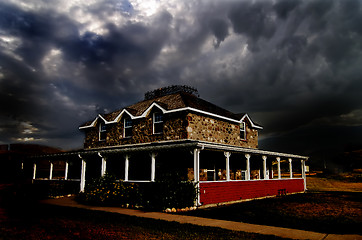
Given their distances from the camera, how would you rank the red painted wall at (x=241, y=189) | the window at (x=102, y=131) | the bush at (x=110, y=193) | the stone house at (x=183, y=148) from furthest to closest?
the window at (x=102, y=131)
the stone house at (x=183, y=148)
the bush at (x=110, y=193)
the red painted wall at (x=241, y=189)

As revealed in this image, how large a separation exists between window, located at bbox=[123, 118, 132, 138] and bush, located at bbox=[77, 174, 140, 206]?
670cm

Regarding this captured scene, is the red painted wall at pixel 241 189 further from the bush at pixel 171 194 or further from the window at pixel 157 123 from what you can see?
the window at pixel 157 123

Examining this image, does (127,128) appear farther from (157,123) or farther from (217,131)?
(217,131)

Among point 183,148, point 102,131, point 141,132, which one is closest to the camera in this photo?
point 183,148

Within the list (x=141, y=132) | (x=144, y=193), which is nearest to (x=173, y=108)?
(x=141, y=132)

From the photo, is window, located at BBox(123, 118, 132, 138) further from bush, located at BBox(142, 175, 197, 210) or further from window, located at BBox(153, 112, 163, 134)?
bush, located at BBox(142, 175, 197, 210)

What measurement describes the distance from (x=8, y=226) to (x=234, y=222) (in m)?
7.88

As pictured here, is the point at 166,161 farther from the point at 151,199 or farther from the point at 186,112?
the point at 151,199

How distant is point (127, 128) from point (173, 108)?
5232mm

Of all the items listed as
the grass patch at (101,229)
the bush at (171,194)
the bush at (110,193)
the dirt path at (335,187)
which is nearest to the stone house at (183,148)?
the bush at (171,194)

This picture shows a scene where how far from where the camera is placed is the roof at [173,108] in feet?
65.9

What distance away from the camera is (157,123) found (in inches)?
829

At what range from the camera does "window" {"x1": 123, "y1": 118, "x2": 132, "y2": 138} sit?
23.0 metres

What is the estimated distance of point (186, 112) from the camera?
1925 centimetres
